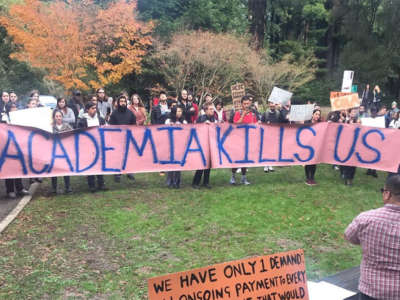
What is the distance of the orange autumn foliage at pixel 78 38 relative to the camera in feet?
63.1

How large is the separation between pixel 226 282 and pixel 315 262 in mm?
2618

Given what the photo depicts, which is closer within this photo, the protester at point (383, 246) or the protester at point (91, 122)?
the protester at point (383, 246)

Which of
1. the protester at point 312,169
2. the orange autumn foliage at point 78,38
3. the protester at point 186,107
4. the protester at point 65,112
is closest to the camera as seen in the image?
the protester at point 65,112

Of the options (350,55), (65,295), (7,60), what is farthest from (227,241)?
(350,55)

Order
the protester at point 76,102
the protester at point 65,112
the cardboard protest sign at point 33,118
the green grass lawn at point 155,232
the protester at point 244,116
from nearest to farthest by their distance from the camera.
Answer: the green grass lawn at point 155,232, the cardboard protest sign at point 33,118, the protester at point 65,112, the protester at point 244,116, the protester at point 76,102

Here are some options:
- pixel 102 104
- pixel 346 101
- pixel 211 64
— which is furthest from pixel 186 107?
pixel 211 64

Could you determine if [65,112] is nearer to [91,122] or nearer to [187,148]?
[91,122]

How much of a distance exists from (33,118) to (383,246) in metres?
6.15

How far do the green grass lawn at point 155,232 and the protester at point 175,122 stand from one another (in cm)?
21

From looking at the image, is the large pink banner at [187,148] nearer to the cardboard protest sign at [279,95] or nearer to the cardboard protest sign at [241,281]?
the cardboard protest sign at [279,95]

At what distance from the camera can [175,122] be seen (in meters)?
8.05

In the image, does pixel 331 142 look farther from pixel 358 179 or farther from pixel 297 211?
pixel 297 211

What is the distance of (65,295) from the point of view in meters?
4.06

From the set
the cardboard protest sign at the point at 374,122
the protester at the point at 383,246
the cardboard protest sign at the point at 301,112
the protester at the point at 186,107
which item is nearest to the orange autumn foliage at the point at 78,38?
the protester at the point at 186,107
